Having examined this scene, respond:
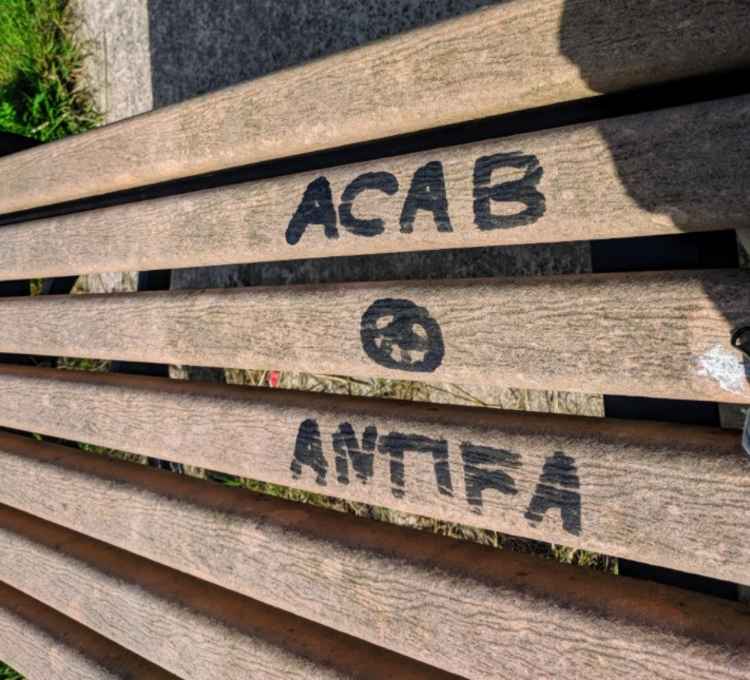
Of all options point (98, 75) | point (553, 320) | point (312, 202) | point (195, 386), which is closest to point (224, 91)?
point (312, 202)

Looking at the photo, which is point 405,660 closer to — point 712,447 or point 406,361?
point 406,361

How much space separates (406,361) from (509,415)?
19 centimetres

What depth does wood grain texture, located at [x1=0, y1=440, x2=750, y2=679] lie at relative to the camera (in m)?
1.02

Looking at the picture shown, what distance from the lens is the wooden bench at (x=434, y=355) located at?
0.98 meters

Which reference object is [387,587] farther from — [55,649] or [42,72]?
[42,72]

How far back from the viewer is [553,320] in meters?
1.09

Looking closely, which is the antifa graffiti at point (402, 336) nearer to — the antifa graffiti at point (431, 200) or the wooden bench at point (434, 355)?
the wooden bench at point (434, 355)

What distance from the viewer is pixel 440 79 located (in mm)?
1198

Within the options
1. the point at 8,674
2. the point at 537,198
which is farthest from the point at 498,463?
the point at 8,674

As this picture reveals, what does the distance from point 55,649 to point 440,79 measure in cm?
172

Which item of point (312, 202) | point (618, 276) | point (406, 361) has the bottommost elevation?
point (406, 361)

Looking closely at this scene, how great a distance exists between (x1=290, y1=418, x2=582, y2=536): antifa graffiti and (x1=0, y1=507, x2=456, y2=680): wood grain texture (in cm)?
33

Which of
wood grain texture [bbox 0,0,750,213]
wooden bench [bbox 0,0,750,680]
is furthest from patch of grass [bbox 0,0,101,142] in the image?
wood grain texture [bbox 0,0,750,213]

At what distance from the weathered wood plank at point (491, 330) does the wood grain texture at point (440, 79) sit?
264mm
